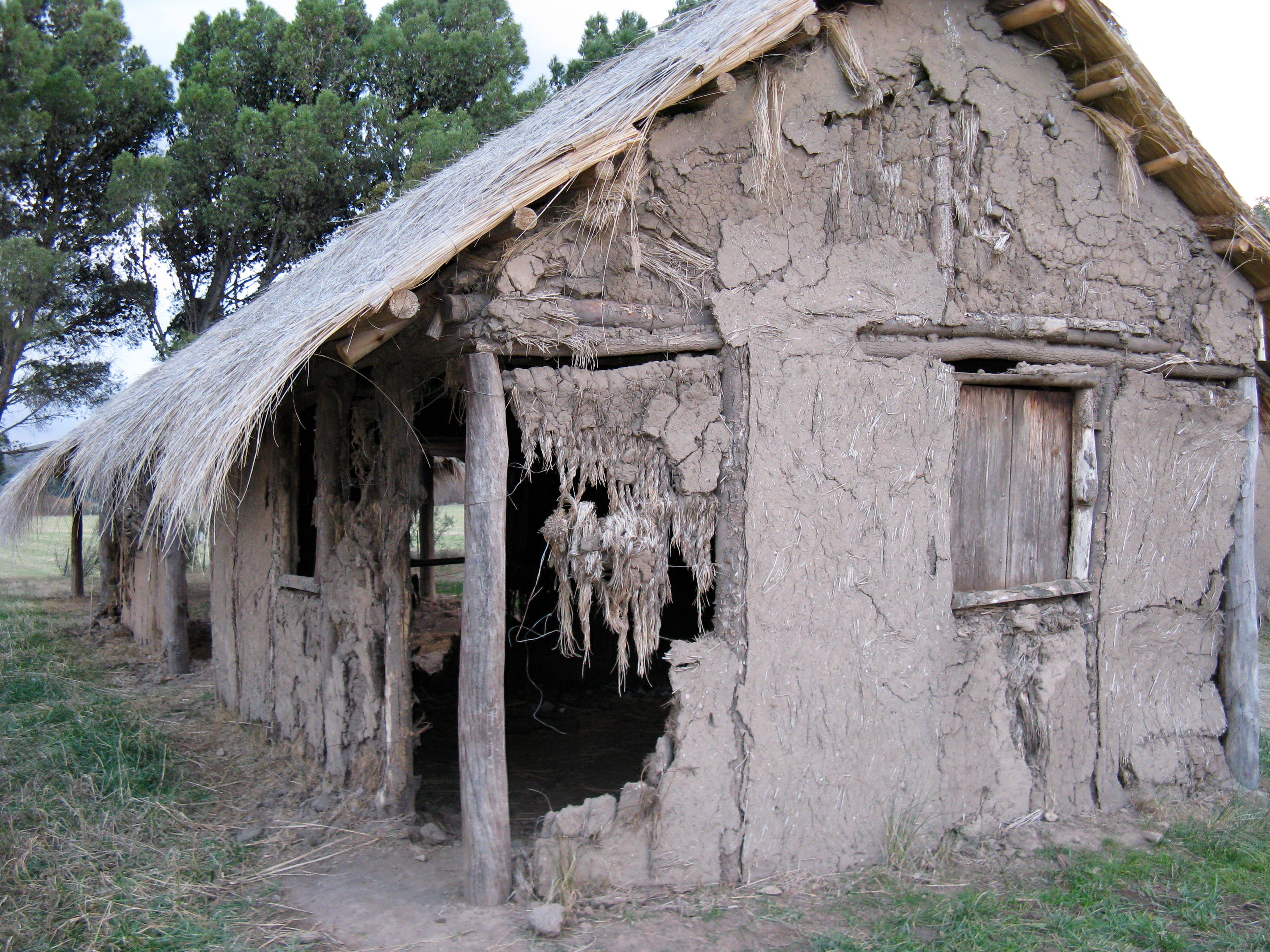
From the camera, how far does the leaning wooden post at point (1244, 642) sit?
544 centimetres

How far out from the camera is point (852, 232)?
14.6 ft

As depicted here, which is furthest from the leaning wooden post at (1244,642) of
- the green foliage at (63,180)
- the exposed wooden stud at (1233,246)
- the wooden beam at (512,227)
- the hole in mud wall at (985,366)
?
the green foliage at (63,180)

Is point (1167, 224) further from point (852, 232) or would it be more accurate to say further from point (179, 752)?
point (179, 752)

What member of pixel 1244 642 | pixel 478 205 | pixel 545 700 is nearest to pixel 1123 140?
pixel 1244 642

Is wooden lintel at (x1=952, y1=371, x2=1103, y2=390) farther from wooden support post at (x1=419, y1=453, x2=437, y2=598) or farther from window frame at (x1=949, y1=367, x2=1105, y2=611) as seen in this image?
wooden support post at (x1=419, y1=453, x2=437, y2=598)

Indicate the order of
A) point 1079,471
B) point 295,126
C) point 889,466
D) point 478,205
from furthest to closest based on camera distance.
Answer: point 295,126, point 1079,471, point 889,466, point 478,205

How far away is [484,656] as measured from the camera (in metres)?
3.95

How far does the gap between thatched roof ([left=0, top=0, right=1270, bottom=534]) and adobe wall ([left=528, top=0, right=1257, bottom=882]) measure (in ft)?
0.78

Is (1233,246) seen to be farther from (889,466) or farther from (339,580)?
(339,580)

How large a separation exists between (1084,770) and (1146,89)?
3.52 meters

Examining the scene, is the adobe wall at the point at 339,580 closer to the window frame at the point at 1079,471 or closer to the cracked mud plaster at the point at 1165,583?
the window frame at the point at 1079,471

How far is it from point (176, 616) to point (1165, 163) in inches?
341

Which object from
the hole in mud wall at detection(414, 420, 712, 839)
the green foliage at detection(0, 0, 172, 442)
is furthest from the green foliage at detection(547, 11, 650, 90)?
the hole in mud wall at detection(414, 420, 712, 839)

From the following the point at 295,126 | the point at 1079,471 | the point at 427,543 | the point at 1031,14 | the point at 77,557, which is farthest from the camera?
the point at 295,126
